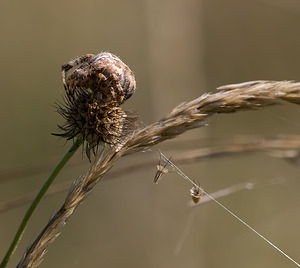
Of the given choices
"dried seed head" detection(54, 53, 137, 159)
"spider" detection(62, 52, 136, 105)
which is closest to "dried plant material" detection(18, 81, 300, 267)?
"dried seed head" detection(54, 53, 137, 159)

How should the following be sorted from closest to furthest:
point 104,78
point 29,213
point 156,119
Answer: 1. point 29,213
2. point 104,78
3. point 156,119

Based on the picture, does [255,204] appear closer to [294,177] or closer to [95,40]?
[294,177]

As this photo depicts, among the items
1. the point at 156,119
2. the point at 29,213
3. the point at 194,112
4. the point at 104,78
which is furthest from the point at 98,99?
the point at 156,119

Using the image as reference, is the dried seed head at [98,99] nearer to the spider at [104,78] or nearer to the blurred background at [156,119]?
the spider at [104,78]

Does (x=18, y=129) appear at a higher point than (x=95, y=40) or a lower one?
lower

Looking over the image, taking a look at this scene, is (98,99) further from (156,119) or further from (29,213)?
(156,119)

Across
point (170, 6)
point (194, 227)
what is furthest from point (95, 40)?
point (194, 227)
